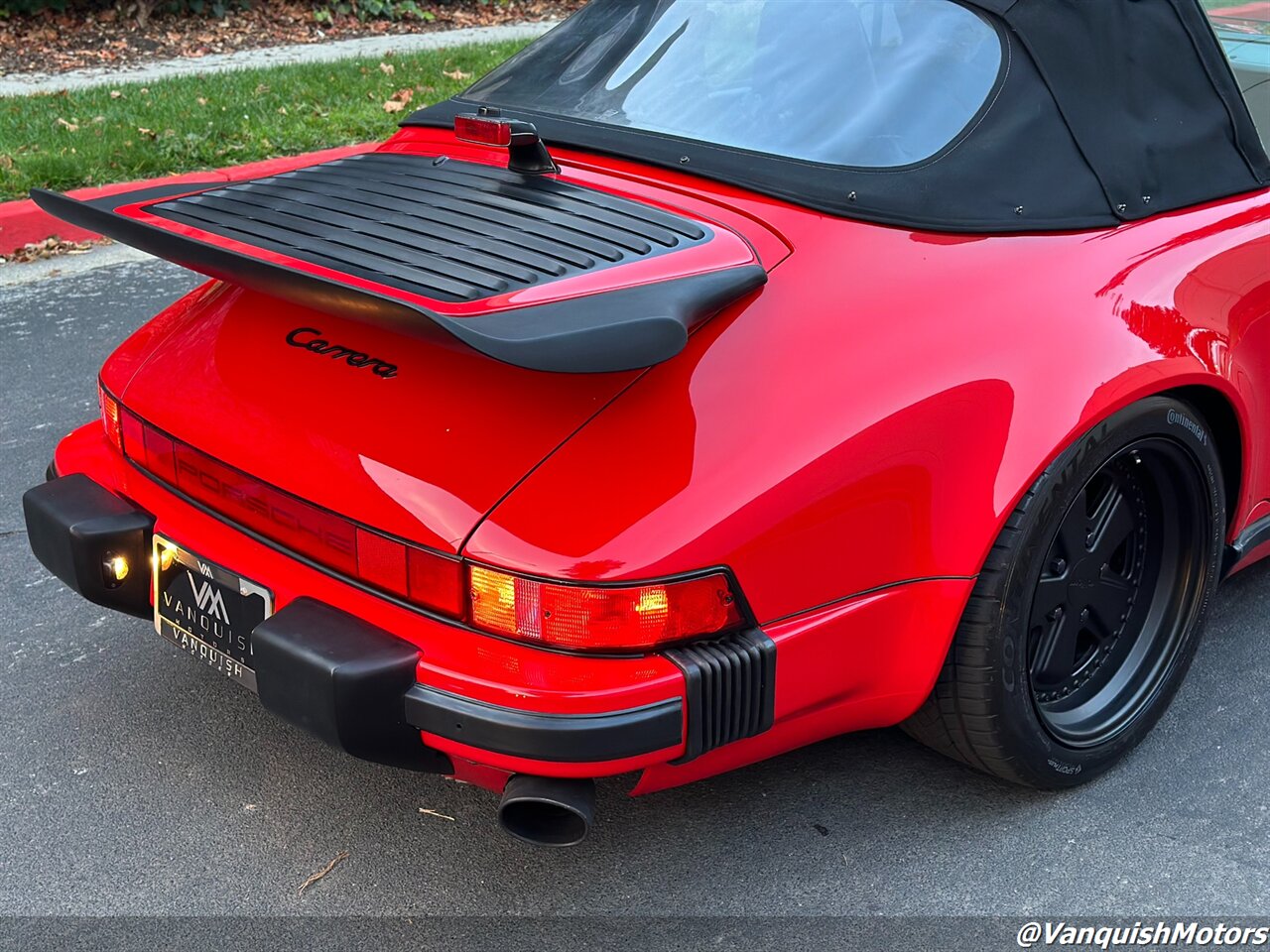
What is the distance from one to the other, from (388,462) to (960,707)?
3.54 ft

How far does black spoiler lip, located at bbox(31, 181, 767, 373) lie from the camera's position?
182 cm

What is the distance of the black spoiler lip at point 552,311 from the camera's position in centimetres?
182

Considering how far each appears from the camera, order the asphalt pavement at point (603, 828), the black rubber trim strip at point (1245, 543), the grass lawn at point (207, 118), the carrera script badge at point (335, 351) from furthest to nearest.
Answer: the grass lawn at point (207, 118) < the black rubber trim strip at point (1245, 543) < the asphalt pavement at point (603, 828) < the carrera script badge at point (335, 351)

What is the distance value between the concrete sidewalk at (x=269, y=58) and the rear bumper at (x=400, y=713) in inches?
283

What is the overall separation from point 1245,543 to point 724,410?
1.41 m

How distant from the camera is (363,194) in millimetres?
2463

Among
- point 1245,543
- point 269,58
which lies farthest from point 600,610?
point 269,58

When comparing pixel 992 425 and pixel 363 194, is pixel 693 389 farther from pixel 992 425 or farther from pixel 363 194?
Result: pixel 363 194

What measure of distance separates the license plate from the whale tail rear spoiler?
514 mm

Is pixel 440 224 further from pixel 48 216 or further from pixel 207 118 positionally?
pixel 207 118

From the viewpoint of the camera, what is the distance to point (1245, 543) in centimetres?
288

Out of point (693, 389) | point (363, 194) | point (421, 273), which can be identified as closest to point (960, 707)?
point (693, 389)

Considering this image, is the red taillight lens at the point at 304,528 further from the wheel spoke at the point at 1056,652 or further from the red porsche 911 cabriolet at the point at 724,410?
the wheel spoke at the point at 1056,652

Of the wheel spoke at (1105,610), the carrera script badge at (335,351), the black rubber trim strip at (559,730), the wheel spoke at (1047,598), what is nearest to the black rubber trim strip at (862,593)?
the black rubber trim strip at (559,730)
